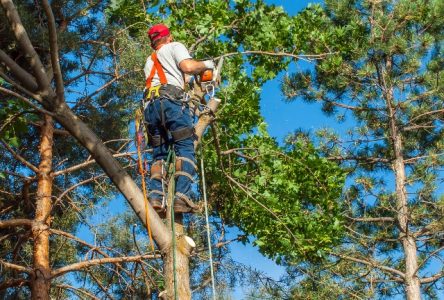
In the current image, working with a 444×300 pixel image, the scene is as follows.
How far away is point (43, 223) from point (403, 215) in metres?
6.96

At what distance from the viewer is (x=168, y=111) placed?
5598 millimetres

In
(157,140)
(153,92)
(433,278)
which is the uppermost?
(433,278)

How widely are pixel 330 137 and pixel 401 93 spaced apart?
1.52 m

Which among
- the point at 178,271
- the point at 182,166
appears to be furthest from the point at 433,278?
the point at 178,271

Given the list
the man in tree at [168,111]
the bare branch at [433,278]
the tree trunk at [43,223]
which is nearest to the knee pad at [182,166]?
the man in tree at [168,111]

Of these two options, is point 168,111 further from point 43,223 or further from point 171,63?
point 43,223

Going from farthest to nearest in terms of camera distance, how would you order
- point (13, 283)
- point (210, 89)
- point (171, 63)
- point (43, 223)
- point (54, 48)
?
point (43, 223)
point (13, 283)
point (210, 89)
point (171, 63)
point (54, 48)

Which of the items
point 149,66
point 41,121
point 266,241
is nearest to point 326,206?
point 266,241

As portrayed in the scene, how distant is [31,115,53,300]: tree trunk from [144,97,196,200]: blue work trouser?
4048 mm

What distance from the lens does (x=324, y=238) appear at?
9594 mm

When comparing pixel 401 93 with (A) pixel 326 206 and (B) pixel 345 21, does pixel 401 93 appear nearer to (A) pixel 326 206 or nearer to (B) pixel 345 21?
(B) pixel 345 21

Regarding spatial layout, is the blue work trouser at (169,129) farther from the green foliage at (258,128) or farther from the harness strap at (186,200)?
the green foliage at (258,128)

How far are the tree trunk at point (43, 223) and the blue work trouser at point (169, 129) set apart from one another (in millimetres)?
4048

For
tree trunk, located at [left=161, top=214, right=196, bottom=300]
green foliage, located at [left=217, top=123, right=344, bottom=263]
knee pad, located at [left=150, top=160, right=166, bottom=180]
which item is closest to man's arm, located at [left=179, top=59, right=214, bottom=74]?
knee pad, located at [left=150, top=160, right=166, bottom=180]
